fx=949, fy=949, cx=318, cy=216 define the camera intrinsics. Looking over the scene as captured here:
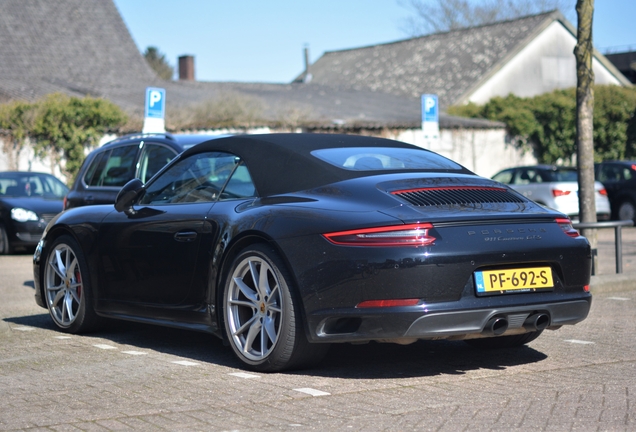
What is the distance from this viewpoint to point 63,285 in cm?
750

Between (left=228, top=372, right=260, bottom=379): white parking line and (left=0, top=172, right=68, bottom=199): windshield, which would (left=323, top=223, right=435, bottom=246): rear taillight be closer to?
(left=228, top=372, right=260, bottom=379): white parking line

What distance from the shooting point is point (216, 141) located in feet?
21.5

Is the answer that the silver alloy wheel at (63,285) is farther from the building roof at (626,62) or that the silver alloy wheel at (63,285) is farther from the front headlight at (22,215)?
the building roof at (626,62)

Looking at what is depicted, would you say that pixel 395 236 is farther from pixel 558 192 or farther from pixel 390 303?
pixel 558 192

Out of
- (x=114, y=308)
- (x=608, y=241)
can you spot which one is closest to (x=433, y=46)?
(x=608, y=241)

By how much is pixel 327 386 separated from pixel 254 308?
2.38 feet

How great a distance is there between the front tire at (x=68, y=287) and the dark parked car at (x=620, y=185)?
17.8 meters

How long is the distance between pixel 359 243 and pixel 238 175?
1.32 meters

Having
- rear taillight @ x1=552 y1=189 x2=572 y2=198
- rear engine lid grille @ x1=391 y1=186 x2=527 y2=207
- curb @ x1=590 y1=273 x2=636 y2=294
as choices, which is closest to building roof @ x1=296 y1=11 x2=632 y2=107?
rear taillight @ x1=552 y1=189 x2=572 y2=198

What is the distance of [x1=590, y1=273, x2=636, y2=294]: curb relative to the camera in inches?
389

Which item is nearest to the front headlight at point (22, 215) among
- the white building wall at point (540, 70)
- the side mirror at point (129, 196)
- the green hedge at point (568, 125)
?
the side mirror at point (129, 196)

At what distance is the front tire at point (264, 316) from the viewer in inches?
213

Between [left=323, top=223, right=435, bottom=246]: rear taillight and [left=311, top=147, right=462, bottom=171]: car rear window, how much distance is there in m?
0.87

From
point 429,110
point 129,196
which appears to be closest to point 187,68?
point 429,110
